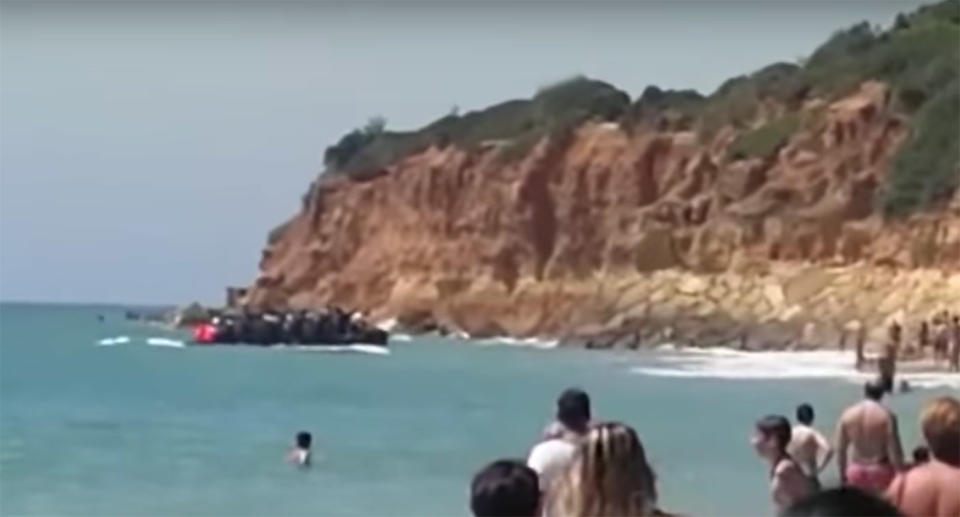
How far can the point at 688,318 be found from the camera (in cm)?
6066

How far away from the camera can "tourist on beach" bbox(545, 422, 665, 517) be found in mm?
4195

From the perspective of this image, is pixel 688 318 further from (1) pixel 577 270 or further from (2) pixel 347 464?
(2) pixel 347 464

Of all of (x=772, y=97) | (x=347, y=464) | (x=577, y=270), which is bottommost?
(x=347, y=464)

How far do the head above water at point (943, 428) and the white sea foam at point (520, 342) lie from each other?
58.0 metres

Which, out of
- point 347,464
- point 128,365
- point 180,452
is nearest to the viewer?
point 347,464

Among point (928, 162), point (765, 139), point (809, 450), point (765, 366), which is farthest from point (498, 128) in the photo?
point (809, 450)

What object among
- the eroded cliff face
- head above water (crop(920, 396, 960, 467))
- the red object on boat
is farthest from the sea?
head above water (crop(920, 396, 960, 467))

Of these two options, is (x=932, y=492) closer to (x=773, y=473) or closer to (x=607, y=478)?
(x=607, y=478)

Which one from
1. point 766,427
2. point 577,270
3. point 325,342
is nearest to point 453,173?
point 577,270

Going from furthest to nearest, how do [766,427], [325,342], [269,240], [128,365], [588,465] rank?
1. [269,240]
2. [325,342]
3. [128,365]
4. [766,427]
5. [588,465]

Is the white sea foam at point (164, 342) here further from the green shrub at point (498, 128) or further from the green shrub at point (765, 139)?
the green shrub at point (765, 139)

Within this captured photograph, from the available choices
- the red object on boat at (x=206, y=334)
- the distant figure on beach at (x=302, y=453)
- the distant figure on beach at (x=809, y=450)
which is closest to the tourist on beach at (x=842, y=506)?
the distant figure on beach at (x=809, y=450)

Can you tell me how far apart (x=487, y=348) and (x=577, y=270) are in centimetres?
552

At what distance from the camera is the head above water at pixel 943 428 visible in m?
5.05
